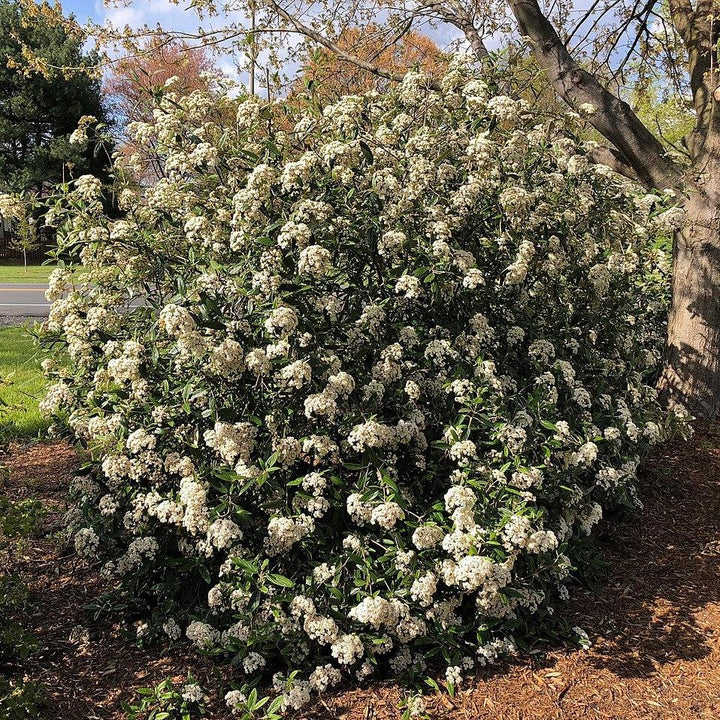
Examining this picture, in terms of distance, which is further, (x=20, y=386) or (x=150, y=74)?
(x=20, y=386)

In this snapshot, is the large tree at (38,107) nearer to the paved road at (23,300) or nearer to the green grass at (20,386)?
the paved road at (23,300)

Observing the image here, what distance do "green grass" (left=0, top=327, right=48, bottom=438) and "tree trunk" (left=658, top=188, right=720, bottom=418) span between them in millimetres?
4922

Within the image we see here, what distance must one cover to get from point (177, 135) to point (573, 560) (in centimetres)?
307

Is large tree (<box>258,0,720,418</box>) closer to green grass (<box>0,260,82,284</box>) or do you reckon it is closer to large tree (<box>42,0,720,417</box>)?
large tree (<box>42,0,720,417</box>)

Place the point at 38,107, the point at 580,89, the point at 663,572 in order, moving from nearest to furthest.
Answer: the point at 663,572 → the point at 580,89 → the point at 38,107

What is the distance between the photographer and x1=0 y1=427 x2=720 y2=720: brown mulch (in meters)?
2.82

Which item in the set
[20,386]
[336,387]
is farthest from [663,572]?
[20,386]

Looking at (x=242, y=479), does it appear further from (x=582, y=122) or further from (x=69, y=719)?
(x=582, y=122)

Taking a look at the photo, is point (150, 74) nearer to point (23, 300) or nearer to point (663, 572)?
point (663, 572)

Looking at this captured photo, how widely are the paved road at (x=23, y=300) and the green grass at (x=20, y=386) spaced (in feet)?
9.84

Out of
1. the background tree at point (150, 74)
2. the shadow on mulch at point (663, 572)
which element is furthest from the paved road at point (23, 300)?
the shadow on mulch at point (663, 572)

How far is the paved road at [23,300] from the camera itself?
12396mm

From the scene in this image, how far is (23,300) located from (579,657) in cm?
1377

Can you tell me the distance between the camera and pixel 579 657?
10.3 ft
